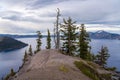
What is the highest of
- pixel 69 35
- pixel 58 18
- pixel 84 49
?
pixel 58 18

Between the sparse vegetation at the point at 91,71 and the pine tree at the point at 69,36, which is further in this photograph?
the pine tree at the point at 69,36

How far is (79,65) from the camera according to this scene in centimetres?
2803

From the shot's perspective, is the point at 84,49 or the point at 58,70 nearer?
the point at 58,70

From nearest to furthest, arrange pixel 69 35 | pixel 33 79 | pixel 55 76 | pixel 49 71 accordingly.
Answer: pixel 33 79 < pixel 55 76 < pixel 49 71 < pixel 69 35

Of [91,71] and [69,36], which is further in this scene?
[69,36]

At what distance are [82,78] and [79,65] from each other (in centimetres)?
631

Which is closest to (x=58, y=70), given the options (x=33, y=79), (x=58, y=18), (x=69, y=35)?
(x=33, y=79)

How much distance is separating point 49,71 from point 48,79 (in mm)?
3382

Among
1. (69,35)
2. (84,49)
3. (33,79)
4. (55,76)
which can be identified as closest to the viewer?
(33,79)

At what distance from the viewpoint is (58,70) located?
23188 mm

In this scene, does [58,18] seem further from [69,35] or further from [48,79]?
[48,79]

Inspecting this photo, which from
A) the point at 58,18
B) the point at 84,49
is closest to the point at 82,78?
the point at 84,49

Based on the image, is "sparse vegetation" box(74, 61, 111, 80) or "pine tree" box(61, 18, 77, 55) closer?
"sparse vegetation" box(74, 61, 111, 80)

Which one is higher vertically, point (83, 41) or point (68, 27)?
point (68, 27)
